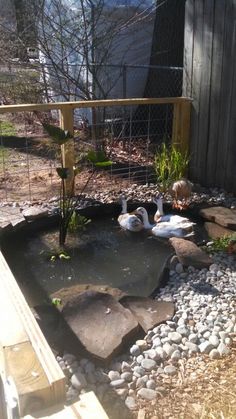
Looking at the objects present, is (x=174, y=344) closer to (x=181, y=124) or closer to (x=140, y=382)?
(x=140, y=382)

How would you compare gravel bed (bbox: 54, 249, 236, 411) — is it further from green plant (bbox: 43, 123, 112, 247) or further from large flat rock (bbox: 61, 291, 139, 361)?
green plant (bbox: 43, 123, 112, 247)

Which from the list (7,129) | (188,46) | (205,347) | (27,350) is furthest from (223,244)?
(7,129)

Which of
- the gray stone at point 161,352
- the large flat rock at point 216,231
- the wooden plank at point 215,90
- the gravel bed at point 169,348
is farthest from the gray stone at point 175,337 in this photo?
the wooden plank at point 215,90

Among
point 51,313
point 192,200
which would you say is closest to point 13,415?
point 51,313

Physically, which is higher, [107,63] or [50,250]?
[107,63]

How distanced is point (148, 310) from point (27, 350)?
4.89 feet

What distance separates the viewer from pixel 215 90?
4363 mm

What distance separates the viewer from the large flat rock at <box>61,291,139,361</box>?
7.38 ft

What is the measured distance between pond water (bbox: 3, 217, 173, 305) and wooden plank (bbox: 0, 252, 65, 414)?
4.67 feet

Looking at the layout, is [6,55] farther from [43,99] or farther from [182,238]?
[182,238]

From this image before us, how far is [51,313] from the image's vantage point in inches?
100

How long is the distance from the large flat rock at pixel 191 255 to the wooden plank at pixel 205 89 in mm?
1553

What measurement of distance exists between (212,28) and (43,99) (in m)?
3.46

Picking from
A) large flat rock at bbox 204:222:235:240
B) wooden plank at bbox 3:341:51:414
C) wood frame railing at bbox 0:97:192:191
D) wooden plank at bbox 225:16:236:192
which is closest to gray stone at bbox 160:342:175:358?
wooden plank at bbox 3:341:51:414
